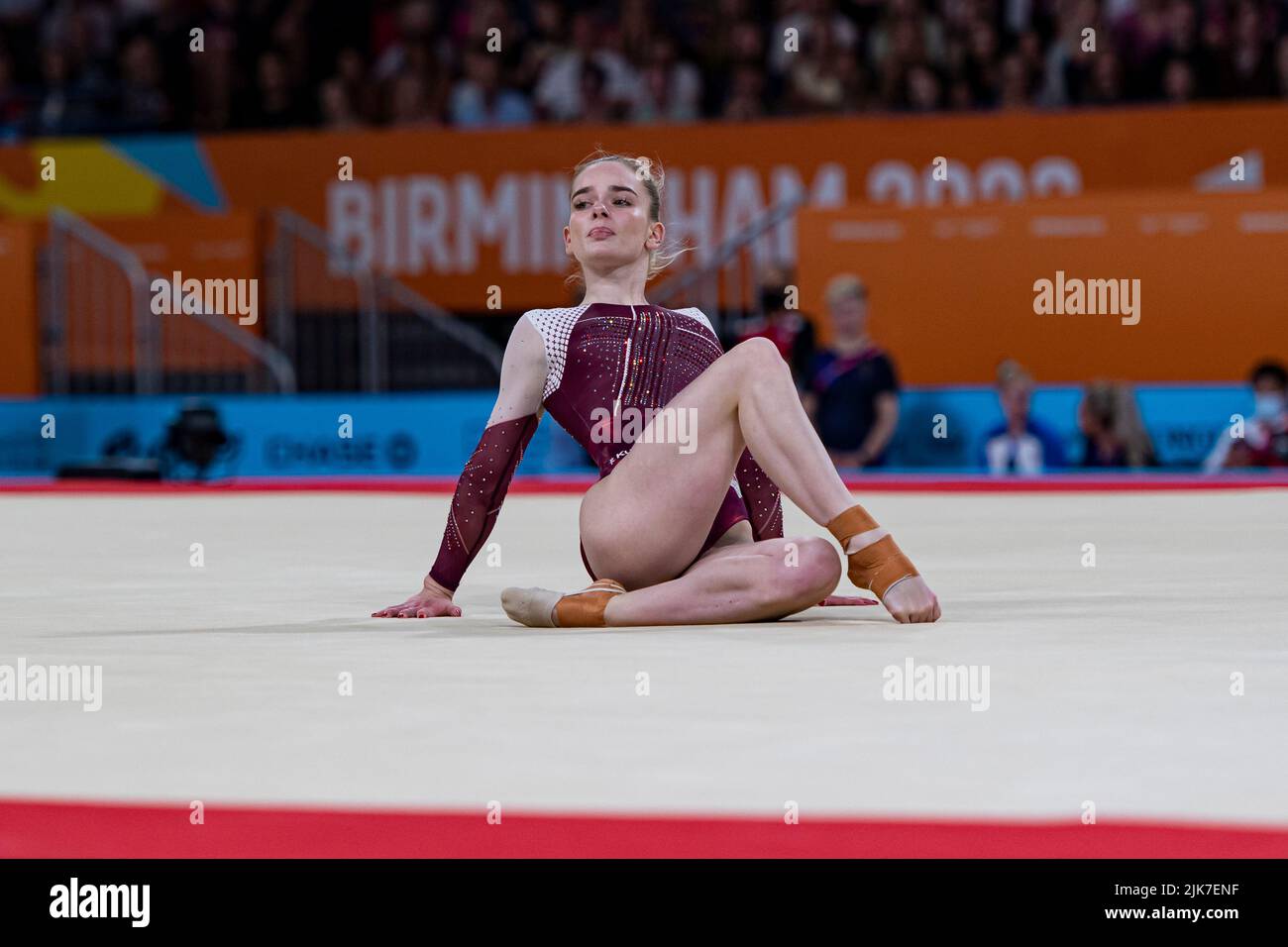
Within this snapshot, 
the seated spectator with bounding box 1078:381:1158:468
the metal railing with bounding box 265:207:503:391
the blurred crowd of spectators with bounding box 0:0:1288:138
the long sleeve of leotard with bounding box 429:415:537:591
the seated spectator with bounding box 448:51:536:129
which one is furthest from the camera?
the seated spectator with bounding box 448:51:536:129

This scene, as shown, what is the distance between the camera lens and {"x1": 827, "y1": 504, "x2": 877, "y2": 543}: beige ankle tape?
298cm

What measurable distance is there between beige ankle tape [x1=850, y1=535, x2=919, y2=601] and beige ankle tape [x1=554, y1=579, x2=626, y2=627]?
0.42 meters

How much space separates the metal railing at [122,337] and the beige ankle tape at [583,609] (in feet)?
22.1

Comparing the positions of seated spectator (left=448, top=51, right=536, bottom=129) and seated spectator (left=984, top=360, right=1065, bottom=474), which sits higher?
seated spectator (left=448, top=51, right=536, bottom=129)

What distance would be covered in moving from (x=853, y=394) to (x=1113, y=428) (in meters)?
1.19

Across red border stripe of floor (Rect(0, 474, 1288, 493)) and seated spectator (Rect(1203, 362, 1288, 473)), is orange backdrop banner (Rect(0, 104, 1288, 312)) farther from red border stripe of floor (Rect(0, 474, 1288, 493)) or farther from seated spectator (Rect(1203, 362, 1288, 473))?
red border stripe of floor (Rect(0, 474, 1288, 493))

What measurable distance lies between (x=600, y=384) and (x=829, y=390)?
16.6 feet

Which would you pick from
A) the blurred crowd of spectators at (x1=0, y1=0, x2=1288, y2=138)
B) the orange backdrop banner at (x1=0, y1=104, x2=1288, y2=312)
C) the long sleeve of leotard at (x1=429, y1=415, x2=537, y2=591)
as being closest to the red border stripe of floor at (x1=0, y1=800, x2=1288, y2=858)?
the long sleeve of leotard at (x1=429, y1=415, x2=537, y2=591)

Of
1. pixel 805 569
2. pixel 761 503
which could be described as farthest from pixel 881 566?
pixel 761 503

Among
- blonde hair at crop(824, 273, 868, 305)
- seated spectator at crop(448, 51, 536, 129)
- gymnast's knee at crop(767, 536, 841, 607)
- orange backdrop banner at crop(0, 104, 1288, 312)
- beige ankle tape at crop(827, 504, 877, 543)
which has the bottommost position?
gymnast's knee at crop(767, 536, 841, 607)

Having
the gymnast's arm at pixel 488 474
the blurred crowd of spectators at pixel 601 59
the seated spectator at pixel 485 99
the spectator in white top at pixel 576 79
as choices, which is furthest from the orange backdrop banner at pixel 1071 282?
the gymnast's arm at pixel 488 474

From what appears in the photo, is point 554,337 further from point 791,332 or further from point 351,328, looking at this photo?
point 351,328
